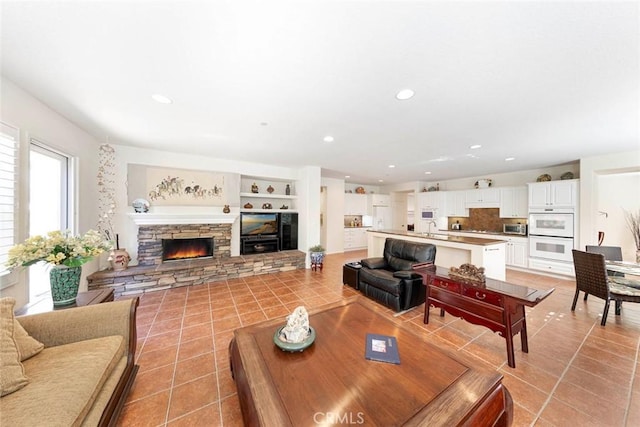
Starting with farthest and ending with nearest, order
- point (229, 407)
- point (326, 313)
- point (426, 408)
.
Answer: point (326, 313), point (229, 407), point (426, 408)

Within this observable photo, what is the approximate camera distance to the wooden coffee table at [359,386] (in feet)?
3.28

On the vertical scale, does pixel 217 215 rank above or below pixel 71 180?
below

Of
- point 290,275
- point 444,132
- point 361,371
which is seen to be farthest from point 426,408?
point 290,275

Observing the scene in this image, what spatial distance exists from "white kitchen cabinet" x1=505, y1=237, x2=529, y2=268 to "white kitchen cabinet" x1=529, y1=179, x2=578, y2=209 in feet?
2.85

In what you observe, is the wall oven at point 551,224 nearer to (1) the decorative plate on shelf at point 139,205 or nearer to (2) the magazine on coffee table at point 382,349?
(2) the magazine on coffee table at point 382,349

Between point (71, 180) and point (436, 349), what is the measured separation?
478 cm

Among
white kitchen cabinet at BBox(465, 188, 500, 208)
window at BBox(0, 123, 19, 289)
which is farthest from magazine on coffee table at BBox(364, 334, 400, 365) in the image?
white kitchen cabinet at BBox(465, 188, 500, 208)

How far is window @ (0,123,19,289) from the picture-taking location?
1.85 meters

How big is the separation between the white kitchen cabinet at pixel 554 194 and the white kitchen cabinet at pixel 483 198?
33.4 inches

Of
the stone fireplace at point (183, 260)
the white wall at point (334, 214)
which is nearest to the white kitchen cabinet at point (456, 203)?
the white wall at point (334, 214)

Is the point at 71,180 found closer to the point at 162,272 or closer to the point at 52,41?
the point at 162,272

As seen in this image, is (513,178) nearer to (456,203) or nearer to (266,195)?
(456,203)

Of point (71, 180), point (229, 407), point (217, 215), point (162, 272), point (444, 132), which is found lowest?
point (229, 407)

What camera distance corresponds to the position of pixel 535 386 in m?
1.74
